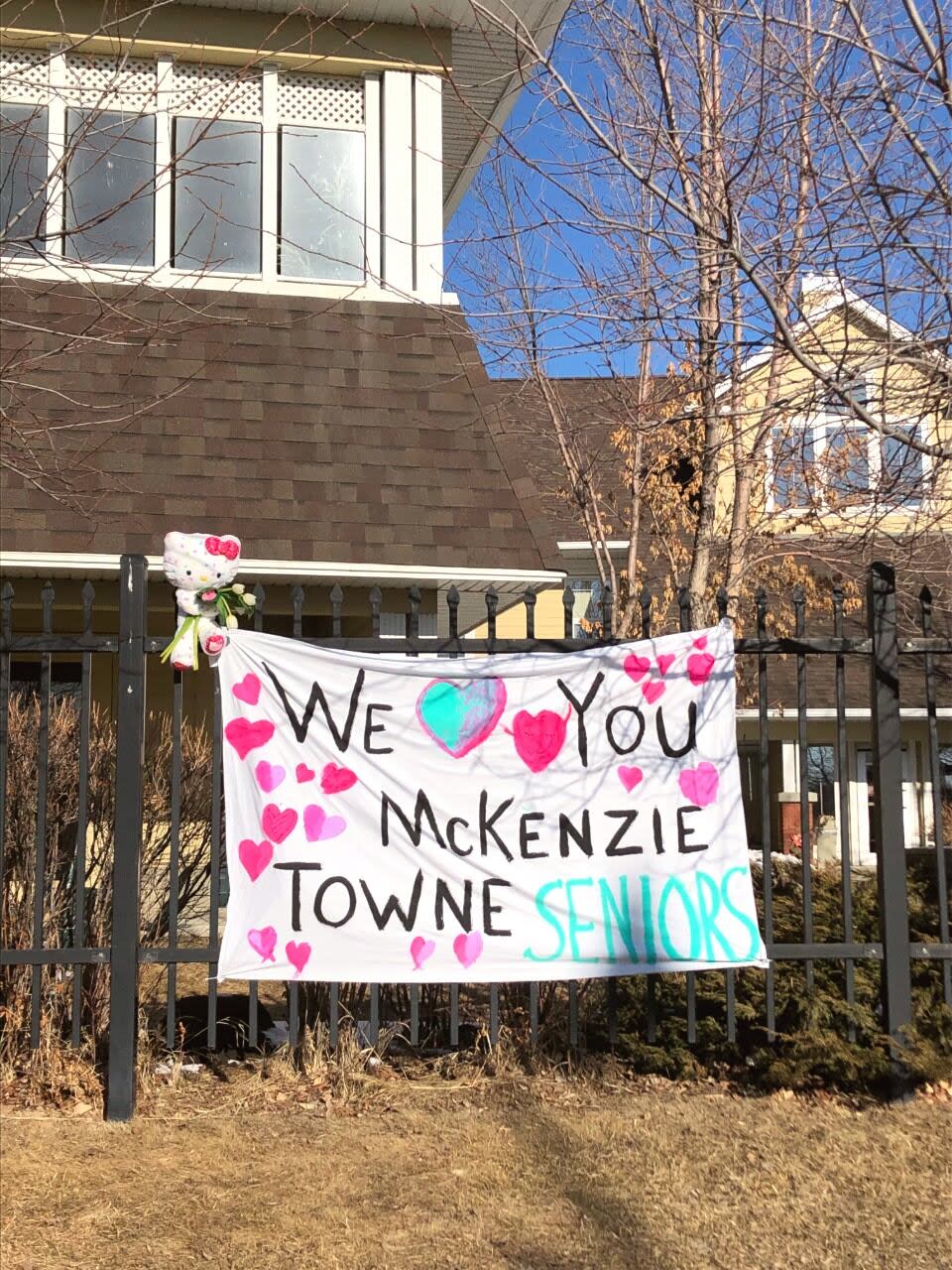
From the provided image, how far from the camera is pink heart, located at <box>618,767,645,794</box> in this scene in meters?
4.91

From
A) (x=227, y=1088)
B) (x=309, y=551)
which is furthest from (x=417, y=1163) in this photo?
(x=309, y=551)

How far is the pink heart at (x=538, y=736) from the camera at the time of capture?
491 centimetres

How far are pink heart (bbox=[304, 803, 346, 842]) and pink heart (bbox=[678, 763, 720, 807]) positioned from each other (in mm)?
1389

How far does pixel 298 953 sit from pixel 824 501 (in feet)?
15.5

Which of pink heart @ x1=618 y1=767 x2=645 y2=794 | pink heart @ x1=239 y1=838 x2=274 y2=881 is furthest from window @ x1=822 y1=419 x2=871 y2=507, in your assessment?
pink heart @ x1=239 y1=838 x2=274 y2=881

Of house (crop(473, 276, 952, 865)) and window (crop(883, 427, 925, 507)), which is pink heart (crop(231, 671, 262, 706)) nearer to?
house (crop(473, 276, 952, 865))

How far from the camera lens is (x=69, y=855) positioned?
18.0ft

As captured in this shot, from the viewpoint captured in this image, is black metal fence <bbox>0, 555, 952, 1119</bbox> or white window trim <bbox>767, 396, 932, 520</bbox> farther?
white window trim <bbox>767, 396, 932, 520</bbox>

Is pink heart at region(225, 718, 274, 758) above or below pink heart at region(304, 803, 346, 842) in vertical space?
above

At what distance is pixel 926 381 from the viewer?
4645 millimetres

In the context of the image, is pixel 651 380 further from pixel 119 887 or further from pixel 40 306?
pixel 119 887

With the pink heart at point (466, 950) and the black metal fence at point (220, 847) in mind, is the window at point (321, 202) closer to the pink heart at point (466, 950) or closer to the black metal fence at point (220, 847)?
the black metal fence at point (220, 847)

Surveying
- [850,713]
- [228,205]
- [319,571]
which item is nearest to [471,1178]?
[319,571]

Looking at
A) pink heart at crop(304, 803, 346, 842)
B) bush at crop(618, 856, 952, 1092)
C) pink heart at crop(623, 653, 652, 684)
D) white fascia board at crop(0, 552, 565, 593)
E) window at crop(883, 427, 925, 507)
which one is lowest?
bush at crop(618, 856, 952, 1092)
